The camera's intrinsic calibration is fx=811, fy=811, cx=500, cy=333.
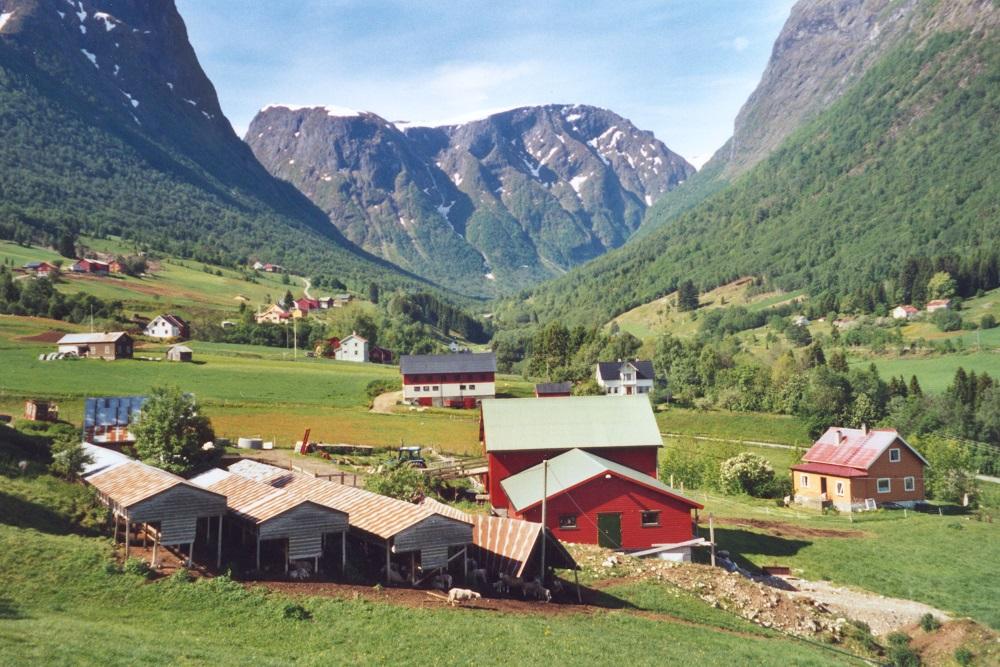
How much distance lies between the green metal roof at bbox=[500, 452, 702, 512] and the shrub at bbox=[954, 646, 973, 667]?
12.8 meters

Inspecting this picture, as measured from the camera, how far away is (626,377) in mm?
116188

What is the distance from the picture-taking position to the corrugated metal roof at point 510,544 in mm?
30531

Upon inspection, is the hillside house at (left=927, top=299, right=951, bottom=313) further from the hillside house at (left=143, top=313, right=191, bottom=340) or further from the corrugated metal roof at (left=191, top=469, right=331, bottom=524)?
the corrugated metal roof at (left=191, top=469, right=331, bottom=524)

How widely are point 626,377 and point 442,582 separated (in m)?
89.3

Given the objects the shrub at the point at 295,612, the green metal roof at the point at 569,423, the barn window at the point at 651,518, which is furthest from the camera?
the green metal roof at the point at 569,423

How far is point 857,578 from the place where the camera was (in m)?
40.0

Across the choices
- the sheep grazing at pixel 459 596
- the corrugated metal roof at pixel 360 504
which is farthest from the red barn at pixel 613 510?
the sheep grazing at pixel 459 596

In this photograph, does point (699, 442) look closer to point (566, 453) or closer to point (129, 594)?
point (566, 453)

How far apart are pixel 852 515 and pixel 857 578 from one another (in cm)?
1972

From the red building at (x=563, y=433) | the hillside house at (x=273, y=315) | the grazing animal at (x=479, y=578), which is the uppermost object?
the hillside house at (x=273, y=315)

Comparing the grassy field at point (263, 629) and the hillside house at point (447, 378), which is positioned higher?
the hillside house at point (447, 378)

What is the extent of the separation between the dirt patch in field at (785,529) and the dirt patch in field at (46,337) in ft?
279

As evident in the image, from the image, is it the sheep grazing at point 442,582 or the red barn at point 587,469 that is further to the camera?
the red barn at point 587,469

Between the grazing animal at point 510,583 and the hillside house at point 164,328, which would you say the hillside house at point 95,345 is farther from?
the grazing animal at point 510,583
